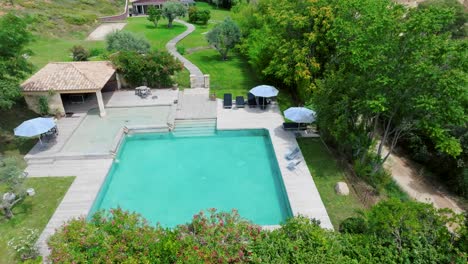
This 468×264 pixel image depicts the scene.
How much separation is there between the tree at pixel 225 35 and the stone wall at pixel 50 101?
61.5 ft

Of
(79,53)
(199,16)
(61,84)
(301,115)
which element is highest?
(61,84)

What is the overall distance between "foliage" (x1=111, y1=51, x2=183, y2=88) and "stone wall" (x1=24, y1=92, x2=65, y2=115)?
5431 millimetres

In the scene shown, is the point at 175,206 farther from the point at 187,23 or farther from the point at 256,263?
the point at 187,23

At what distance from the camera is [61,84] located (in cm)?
2080

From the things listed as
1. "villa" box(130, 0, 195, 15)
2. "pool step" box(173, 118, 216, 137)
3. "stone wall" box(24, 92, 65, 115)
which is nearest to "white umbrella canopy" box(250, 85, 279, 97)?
"pool step" box(173, 118, 216, 137)

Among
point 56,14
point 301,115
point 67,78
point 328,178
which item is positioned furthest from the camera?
point 56,14

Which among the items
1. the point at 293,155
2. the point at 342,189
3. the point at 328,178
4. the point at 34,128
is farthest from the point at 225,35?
the point at 342,189

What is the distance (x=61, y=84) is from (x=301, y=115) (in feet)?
51.3

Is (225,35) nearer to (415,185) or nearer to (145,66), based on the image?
(145,66)

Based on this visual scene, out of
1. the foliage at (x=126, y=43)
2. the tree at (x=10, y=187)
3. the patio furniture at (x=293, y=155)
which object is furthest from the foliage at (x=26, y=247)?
the foliage at (x=126, y=43)

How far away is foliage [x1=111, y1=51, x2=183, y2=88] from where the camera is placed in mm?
25453

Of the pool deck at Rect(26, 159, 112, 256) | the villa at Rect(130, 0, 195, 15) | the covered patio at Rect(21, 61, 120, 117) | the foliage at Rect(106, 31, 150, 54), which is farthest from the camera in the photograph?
the villa at Rect(130, 0, 195, 15)

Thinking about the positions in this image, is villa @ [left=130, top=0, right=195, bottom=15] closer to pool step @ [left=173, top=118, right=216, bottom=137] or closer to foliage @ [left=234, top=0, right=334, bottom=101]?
foliage @ [left=234, top=0, right=334, bottom=101]

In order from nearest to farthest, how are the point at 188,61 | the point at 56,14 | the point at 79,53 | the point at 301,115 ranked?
the point at 301,115 → the point at 79,53 → the point at 188,61 → the point at 56,14
